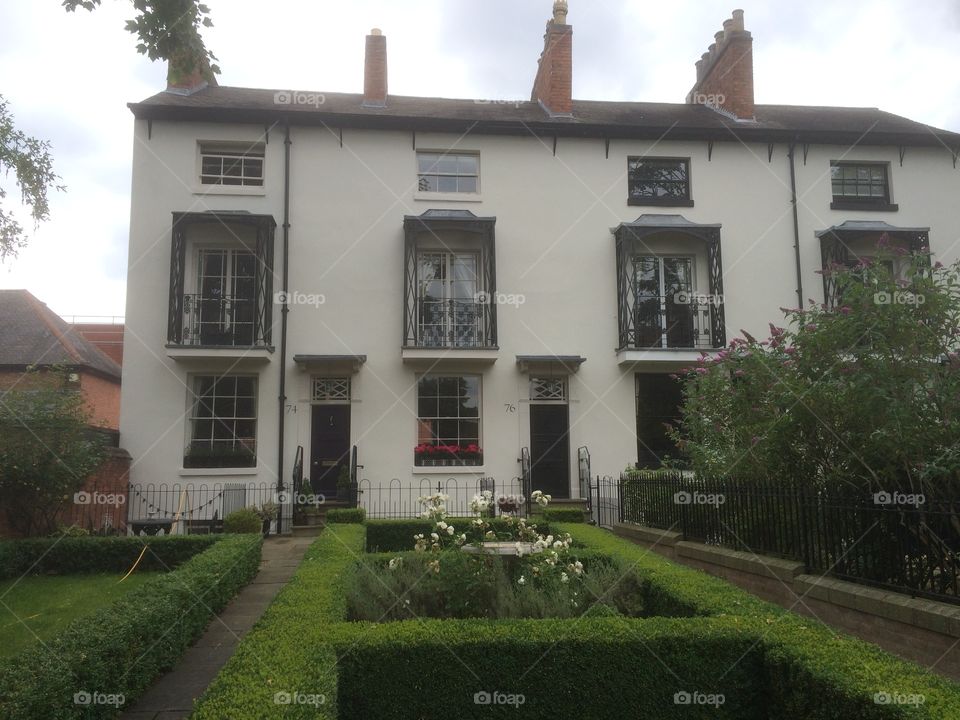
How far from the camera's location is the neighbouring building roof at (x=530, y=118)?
1655 cm

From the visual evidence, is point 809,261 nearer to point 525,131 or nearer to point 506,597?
→ point 525,131

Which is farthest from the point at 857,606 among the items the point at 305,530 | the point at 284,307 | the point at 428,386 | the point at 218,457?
the point at 218,457

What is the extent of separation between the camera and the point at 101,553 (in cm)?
1096

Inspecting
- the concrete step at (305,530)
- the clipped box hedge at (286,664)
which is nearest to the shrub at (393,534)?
the concrete step at (305,530)

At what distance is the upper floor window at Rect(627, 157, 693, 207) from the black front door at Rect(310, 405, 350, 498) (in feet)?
29.7

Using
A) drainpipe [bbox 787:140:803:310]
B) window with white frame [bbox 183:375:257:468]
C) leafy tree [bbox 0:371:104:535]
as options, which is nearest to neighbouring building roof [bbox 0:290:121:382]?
window with white frame [bbox 183:375:257:468]

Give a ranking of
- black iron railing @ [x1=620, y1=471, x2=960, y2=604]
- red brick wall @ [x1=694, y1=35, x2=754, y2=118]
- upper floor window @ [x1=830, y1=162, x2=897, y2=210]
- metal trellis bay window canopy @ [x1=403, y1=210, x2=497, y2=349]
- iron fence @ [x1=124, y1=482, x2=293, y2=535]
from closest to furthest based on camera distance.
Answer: black iron railing @ [x1=620, y1=471, x2=960, y2=604] < iron fence @ [x1=124, y1=482, x2=293, y2=535] < metal trellis bay window canopy @ [x1=403, y1=210, x2=497, y2=349] < upper floor window @ [x1=830, y1=162, x2=897, y2=210] < red brick wall @ [x1=694, y1=35, x2=754, y2=118]

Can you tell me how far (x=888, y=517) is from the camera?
657 cm

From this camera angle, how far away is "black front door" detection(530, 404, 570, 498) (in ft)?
53.7

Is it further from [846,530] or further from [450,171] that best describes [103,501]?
[846,530]

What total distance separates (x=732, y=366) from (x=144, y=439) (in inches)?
485

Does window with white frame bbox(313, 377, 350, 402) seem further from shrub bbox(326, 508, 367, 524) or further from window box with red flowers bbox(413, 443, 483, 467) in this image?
shrub bbox(326, 508, 367, 524)

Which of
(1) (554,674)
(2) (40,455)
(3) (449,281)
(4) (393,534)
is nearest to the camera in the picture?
(1) (554,674)

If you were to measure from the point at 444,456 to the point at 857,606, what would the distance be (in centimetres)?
1059
